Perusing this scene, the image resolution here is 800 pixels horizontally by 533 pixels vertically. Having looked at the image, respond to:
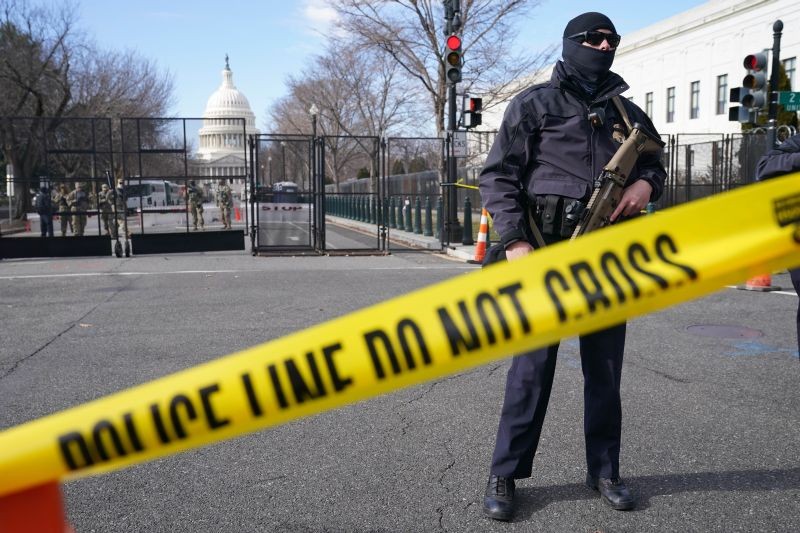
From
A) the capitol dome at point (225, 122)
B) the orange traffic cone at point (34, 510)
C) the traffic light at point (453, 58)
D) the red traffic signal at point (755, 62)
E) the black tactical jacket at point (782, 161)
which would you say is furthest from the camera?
the capitol dome at point (225, 122)

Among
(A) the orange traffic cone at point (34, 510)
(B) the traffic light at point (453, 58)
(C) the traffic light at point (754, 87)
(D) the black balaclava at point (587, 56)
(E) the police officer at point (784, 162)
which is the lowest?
(A) the orange traffic cone at point (34, 510)

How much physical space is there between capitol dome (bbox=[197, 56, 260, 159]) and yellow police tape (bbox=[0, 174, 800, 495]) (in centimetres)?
8006

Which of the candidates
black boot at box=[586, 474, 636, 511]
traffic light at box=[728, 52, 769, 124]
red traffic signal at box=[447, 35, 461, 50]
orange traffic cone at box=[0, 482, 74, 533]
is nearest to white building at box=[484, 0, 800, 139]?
red traffic signal at box=[447, 35, 461, 50]

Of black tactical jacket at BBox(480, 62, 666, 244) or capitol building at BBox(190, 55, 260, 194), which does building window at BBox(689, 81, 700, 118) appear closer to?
capitol building at BBox(190, 55, 260, 194)

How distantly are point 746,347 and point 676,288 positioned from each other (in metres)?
5.25

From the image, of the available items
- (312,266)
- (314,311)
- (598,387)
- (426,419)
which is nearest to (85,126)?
(312,266)

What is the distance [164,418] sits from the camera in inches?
49.1

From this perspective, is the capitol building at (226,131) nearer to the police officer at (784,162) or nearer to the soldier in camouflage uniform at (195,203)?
the soldier in camouflage uniform at (195,203)

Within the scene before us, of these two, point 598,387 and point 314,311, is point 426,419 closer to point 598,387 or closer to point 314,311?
point 598,387

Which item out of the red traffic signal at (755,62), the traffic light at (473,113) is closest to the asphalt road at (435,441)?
the red traffic signal at (755,62)

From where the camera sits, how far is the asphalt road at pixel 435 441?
2.97 m

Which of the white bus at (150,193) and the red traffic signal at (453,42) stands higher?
the red traffic signal at (453,42)

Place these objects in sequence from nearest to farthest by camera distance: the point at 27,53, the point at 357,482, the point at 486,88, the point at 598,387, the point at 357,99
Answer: the point at 598,387 → the point at 357,482 → the point at 486,88 → the point at 27,53 → the point at 357,99

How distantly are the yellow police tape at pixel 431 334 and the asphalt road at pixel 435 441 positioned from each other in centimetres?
178
